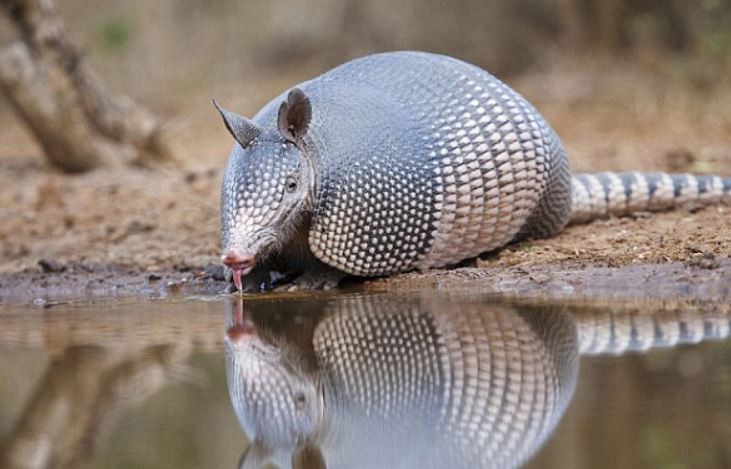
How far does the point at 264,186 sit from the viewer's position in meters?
7.75

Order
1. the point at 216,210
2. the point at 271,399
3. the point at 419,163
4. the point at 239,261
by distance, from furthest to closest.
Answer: the point at 216,210, the point at 419,163, the point at 239,261, the point at 271,399

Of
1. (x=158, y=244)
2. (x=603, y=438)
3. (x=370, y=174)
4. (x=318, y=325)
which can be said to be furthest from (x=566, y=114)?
(x=603, y=438)

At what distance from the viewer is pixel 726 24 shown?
53.7ft

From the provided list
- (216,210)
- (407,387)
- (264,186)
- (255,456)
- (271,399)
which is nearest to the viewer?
(255,456)

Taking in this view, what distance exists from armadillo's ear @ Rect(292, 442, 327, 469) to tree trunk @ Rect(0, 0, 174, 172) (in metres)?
9.78

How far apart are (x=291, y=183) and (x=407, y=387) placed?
9.51 feet

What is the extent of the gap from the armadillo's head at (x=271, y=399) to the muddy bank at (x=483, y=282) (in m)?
1.85

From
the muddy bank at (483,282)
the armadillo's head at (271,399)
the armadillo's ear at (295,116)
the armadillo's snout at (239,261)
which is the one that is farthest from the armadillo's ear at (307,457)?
the armadillo's ear at (295,116)

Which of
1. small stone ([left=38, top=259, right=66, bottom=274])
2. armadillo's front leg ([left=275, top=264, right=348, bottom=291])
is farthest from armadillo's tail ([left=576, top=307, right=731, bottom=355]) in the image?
small stone ([left=38, top=259, right=66, bottom=274])

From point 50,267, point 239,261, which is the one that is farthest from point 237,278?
point 50,267

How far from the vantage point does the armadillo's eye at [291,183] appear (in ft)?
25.7

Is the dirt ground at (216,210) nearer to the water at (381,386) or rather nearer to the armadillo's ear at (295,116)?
the armadillo's ear at (295,116)

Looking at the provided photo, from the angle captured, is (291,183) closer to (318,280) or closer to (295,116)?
(295,116)

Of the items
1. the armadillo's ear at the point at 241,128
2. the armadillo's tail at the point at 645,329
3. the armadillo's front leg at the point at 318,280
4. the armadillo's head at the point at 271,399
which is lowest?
the armadillo's front leg at the point at 318,280
